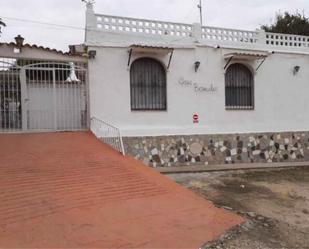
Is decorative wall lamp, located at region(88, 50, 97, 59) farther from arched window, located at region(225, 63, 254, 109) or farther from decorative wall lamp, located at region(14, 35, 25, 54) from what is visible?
arched window, located at region(225, 63, 254, 109)

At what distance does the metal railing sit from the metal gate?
0.44 meters

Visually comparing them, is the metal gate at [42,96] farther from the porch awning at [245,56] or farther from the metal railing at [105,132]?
the porch awning at [245,56]

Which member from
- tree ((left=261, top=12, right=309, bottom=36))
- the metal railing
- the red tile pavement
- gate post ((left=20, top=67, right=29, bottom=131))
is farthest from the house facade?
tree ((left=261, top=12, right=309, bottom=36))

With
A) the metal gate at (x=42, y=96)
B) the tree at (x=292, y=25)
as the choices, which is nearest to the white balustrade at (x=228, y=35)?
the metal gate at (x=42, y=96)

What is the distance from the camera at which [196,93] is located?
38.6 ft

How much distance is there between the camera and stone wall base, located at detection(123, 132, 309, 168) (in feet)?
36.1

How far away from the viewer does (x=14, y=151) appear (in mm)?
7734

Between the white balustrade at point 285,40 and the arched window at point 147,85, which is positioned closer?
the arched window at point 147,85

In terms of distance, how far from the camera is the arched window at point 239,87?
12.5m

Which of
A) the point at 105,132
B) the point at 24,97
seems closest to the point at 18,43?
the point at 24,97

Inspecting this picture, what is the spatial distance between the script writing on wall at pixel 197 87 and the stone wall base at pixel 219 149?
5.27ft

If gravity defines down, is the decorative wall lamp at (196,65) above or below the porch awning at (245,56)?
below

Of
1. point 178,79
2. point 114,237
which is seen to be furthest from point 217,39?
point 114,237

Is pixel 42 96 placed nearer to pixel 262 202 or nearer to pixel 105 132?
pixel 105 132
